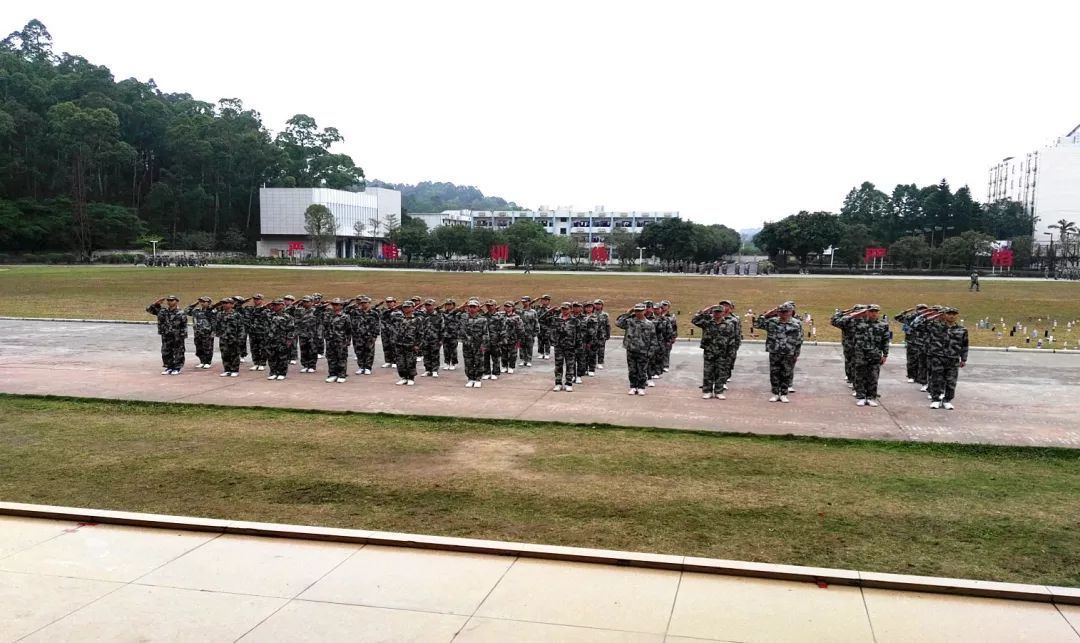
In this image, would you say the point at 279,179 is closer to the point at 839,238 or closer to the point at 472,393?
the point at 839,238

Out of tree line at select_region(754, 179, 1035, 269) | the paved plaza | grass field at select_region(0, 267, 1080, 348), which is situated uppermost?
tree line at select_region(754, 179, 1035, 269)

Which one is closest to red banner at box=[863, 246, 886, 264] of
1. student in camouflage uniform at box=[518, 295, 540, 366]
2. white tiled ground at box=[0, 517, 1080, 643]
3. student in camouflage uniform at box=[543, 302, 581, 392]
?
student in camouflage uniform at box=[518, 295, 540, 366]

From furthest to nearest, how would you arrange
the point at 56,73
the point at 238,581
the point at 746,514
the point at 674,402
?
the point at 56,73, the point at 674,402, the point at 746,514, the point at 238,581

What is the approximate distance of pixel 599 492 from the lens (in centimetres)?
852

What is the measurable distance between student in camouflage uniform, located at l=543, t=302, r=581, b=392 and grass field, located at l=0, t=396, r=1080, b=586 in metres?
3.40

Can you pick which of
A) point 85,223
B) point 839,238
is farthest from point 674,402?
point 85,223

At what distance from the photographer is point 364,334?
56.7ft

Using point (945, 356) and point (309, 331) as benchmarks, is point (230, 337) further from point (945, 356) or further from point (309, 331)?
point (945, 356)

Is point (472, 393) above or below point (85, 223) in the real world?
below

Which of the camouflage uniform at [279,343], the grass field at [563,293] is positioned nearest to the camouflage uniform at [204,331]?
the camouflage uniform at [279,343]

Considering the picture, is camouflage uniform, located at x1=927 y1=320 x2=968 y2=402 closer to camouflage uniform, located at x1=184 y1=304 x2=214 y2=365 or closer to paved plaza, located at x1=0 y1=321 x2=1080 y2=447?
paved plaza, located at x1=0 y1=321 x2=1080 y2=447

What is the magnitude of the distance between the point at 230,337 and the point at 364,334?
2.71 meters

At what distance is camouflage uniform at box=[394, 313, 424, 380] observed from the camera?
15.7 metres

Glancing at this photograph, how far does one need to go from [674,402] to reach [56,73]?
4518 inches
